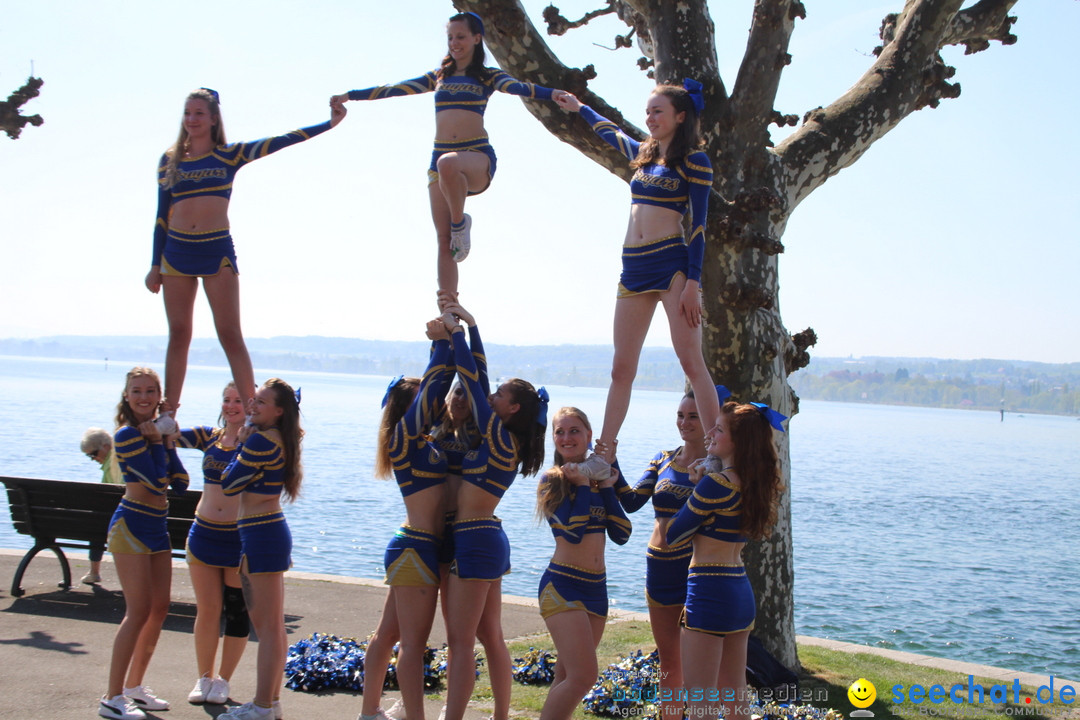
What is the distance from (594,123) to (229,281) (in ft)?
8.18

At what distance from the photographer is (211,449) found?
5836 mm

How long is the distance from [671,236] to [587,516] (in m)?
1.69

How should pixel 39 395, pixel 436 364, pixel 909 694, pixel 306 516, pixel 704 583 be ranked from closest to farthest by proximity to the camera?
pixel 704 583
pixel 436 364
pixel 909 694
pixel 306 516
pixel 39 395

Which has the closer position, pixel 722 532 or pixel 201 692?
pixel 722 532

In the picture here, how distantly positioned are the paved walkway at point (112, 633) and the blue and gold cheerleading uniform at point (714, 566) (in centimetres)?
184

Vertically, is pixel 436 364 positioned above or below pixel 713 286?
below

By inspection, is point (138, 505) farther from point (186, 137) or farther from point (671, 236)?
point (671, 236)

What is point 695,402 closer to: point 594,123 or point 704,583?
point 704,583

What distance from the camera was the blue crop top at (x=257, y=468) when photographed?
5254 millimetres

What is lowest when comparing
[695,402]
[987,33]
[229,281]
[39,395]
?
[39,395]

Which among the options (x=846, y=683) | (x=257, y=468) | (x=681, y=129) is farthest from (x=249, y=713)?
(x=846, y=683)

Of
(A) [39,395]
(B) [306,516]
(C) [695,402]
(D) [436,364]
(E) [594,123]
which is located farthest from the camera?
(A) [39,395]

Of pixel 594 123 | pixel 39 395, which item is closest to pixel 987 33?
pixel 594 123

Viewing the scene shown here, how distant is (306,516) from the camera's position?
73.0ft
